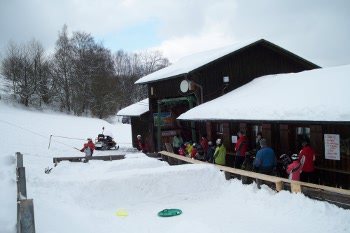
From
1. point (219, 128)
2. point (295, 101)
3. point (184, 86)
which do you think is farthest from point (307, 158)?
point (184, 86)

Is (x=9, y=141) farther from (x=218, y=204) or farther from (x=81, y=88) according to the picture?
(x=81, y=88)

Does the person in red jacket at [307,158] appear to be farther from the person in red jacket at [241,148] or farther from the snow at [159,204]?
the person in red jacket at [241,148]

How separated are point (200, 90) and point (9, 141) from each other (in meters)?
14.0

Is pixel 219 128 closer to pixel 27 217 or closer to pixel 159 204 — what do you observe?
pixel 159 204

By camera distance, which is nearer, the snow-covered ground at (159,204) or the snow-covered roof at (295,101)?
the snow-covered ground at (159,204)

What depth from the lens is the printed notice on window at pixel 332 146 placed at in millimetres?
8711

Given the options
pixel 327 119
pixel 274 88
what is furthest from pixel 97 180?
pixel 274 88

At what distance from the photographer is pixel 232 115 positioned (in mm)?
10922

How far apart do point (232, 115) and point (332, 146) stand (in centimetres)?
339

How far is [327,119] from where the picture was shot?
7535mm

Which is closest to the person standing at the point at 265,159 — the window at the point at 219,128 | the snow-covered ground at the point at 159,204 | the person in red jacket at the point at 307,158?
the person in red jacket at the point at 307,158

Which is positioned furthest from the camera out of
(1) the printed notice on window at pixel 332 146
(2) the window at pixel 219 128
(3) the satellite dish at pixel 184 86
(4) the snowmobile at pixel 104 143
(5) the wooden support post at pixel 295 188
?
(4) the snowmobile at pixel 104 143

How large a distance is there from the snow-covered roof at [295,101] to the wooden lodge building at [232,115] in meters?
0.10

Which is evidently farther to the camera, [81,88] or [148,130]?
[81,88]
